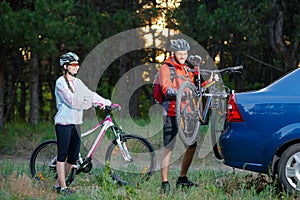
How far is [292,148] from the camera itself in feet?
23.1

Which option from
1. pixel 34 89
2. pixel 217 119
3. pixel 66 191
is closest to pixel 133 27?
pixel 34 89

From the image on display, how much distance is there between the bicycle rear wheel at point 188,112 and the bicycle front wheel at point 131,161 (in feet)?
2.51

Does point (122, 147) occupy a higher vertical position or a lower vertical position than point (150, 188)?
higher

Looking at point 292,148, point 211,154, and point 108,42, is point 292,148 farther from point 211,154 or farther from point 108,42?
point 108,42

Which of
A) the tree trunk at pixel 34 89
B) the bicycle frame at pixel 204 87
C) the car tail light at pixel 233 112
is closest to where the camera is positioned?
the car tail light at pixel 233 112

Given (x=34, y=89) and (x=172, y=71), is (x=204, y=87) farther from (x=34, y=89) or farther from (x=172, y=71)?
(x=34, y=89)

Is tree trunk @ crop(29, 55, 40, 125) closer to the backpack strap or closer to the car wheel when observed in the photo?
the backpack strap

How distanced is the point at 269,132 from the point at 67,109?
2.41m

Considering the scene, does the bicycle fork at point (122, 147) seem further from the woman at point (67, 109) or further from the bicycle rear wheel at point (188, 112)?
the bicycle rear wheel at point (188, 112)

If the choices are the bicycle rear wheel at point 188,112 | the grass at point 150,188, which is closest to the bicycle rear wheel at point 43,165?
the grass at point 150,188

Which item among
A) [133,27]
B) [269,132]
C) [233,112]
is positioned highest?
[133,27]

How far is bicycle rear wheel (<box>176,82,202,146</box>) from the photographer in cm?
730

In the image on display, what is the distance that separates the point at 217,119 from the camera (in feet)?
28.1

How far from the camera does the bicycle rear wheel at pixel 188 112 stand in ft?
23.9
